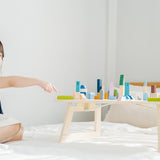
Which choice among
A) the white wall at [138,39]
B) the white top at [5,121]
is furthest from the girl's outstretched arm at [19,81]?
the white wall at [138,39]

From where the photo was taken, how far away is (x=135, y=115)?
2.19m

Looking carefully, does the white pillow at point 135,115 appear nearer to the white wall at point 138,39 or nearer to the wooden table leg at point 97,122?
the wooden table leg at point 97,122

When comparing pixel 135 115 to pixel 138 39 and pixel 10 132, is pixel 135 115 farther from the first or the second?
pixel 10 132

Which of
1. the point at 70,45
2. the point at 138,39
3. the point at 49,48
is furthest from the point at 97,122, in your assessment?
the point at 138,39

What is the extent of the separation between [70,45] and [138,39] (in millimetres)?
696

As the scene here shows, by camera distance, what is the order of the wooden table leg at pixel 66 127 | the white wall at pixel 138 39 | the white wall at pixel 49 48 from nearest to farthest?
1. the wooden table leg at pixel 66 127
2. the white wall at pixel 49 48
3. the white wall at pixel 138 39

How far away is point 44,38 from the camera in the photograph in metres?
2.63

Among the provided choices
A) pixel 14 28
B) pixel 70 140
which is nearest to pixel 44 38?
pixel 14 28

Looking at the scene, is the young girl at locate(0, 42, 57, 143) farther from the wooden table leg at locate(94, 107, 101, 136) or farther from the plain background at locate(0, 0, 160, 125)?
the plain background at locate(0, 0, 160, 125)

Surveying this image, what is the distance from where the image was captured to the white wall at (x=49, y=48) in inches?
94.3

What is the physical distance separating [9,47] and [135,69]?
4.19ft

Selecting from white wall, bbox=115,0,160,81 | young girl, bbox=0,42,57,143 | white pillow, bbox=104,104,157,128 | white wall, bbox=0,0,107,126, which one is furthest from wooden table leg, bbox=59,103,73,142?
white wall, bbox=115,0,160,81

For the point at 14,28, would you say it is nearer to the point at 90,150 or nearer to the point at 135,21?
the point at 135,21

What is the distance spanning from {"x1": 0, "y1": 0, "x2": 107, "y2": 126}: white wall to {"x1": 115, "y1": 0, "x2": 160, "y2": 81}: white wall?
0.65 ft
